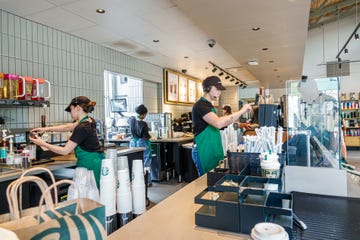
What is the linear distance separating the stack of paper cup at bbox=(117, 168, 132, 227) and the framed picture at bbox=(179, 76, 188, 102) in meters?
6.43

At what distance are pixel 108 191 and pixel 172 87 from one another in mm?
6156

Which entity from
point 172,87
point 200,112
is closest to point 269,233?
point 200,112

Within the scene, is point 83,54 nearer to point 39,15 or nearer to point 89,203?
point 39,15

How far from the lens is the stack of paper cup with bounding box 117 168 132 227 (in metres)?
0.91

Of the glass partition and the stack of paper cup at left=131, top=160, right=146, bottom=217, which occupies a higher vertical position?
the glass partition

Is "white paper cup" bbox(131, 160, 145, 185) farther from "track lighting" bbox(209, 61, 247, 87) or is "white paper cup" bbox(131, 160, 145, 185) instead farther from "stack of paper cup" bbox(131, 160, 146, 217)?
"track lighting" bbox(209, 61, 247, 87)

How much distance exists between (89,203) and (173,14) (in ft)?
10.3

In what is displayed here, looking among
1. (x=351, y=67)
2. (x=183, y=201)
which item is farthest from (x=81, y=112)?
(x=351, y=67)

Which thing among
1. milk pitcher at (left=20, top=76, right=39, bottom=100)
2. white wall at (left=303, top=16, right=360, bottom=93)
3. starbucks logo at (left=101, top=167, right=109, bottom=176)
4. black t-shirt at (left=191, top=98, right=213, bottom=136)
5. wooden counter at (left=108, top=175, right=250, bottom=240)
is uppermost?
white wall at (left=303, top=16, right=360, bottom=93)

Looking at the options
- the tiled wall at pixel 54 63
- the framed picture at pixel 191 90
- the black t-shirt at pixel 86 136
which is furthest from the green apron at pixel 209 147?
the framed picture at pixel 191 90

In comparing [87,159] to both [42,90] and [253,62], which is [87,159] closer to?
[42,90]

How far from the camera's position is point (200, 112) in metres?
2.04

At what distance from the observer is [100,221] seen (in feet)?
1.99

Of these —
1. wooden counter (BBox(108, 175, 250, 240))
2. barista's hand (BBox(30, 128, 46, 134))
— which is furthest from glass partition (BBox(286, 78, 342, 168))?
barista's hand (BBox(30, 128, 46, 134))
